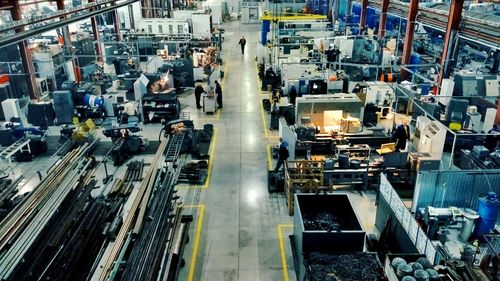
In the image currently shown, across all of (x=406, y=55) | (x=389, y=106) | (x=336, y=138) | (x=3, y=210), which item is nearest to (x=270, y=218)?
(x=336, y=138)

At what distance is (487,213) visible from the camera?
353 inches

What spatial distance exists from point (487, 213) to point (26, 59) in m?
19.0

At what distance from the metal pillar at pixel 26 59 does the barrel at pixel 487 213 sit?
18105mm

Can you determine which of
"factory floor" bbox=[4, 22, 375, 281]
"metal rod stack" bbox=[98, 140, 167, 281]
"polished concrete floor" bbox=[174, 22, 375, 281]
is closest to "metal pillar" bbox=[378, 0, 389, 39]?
"factory floor" bbox=[4, 22, 375, 281]

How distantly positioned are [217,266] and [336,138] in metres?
6.82

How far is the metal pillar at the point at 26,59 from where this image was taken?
17.7 metres

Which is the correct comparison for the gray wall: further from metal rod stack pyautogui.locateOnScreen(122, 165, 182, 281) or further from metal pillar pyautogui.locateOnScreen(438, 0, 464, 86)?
metal pillar pyautogui.locateOnScreen(438, 0, 464, 86)

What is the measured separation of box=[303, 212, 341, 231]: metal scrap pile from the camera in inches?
319

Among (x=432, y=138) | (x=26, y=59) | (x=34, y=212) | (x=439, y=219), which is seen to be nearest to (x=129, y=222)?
(x=34, y=212)

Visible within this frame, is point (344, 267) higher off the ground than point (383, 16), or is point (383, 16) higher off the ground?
point (383, 16)

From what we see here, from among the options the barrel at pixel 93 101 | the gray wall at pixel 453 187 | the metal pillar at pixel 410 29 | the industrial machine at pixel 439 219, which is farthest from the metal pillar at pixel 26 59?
the metal pillar at pixel 410 29

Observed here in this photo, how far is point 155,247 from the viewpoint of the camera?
7941 mm

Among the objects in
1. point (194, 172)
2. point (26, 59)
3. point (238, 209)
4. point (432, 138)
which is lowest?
point (238, 209)

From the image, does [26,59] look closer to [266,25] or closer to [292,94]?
[292,94]
